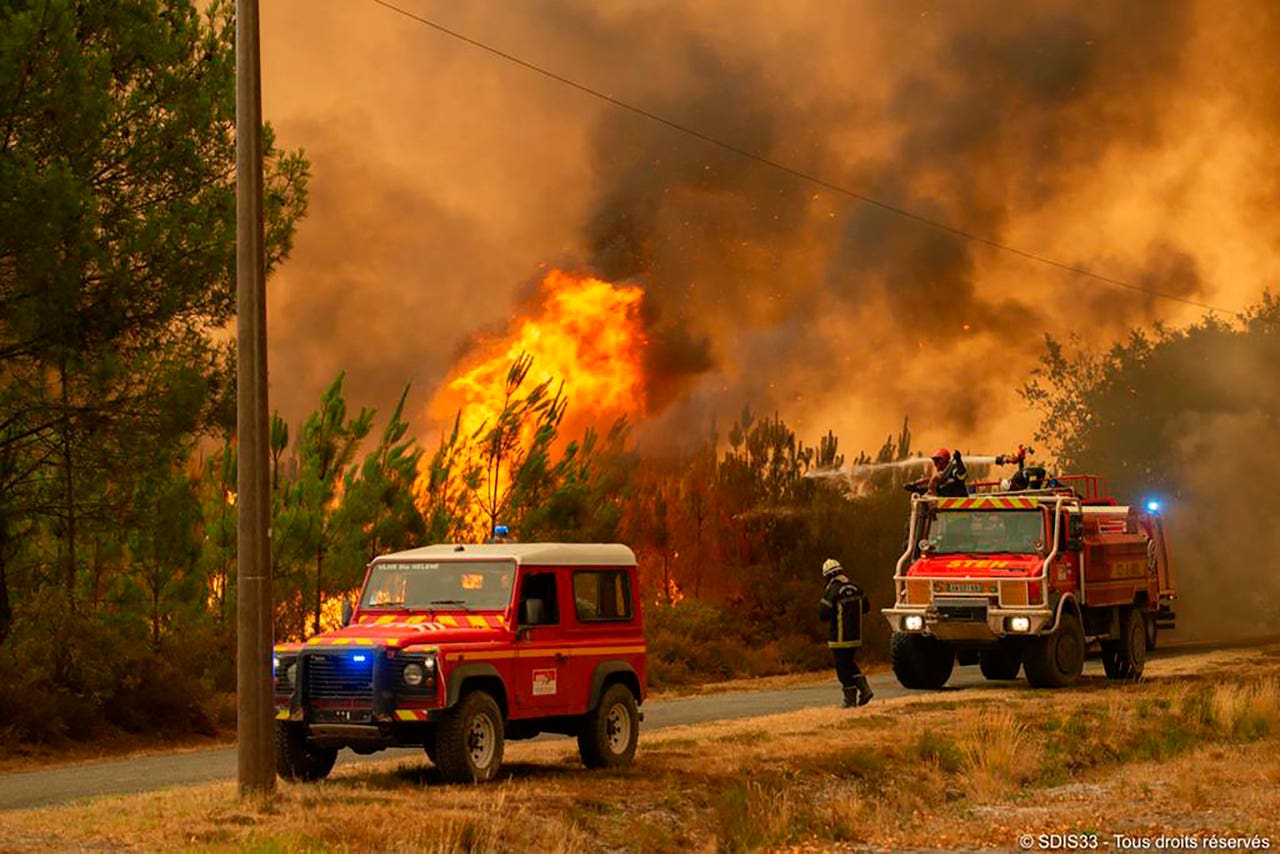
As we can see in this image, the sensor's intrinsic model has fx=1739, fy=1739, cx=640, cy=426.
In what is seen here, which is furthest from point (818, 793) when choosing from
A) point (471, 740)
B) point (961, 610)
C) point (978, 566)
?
point (978, 566)

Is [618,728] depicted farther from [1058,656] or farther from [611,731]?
[1058,656]

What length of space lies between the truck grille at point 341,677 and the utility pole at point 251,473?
37.1 inches

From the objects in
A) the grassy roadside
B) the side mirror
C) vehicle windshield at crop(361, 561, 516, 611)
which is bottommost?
the grassy roadside

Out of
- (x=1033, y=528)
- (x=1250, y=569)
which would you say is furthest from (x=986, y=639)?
(x=1250, y=569)

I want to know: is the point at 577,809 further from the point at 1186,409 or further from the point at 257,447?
the point at 1186,409

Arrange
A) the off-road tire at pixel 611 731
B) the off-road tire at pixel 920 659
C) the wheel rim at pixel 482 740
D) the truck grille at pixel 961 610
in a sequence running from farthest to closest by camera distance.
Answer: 1. the off-road tire at pixel 920 659
2. the truck grille at pixel 961 610
3. the off-road tire at pixel 611 731
4. the wheel rim at pixel 482 740

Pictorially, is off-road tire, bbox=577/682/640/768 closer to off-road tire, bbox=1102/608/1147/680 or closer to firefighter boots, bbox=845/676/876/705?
firefighter boots, bbox=845/676/876/705

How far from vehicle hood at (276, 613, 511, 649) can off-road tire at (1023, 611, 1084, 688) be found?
1182cm

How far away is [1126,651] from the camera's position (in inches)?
1070

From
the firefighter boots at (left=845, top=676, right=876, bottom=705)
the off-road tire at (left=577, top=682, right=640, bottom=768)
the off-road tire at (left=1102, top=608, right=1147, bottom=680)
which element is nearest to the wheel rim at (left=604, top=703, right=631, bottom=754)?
the off-road tire at (left=577, top=682, right=640, bottom=768)

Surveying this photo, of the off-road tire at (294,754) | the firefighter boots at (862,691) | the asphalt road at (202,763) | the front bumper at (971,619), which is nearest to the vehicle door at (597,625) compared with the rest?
the off-road tire at (294,754)

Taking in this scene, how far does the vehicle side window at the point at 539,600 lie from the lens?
49.4ft

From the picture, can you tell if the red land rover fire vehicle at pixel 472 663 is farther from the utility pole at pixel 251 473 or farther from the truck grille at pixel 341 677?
the utility pole at pixel 251 473

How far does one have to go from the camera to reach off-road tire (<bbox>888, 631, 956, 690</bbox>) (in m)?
25.9
